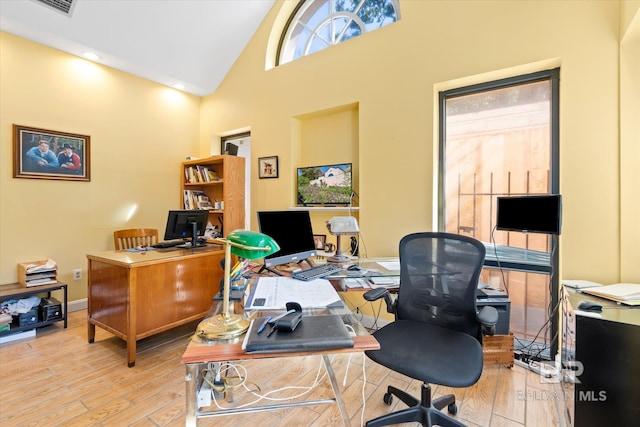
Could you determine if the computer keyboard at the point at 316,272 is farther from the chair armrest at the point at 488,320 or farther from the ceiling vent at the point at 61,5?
the ceiling vent at the point at 61,5

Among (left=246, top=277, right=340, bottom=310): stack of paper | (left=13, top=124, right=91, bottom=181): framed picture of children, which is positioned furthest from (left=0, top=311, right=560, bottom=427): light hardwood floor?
(left=13, top=124, right=91, bottom=181): framed picture of children

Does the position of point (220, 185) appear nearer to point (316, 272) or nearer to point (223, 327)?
point (316, 272)

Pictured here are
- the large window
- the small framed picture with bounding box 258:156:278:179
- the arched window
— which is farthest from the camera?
the small framed picture with bounding box 258:156:278:179

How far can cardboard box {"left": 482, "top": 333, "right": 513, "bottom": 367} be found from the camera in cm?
217

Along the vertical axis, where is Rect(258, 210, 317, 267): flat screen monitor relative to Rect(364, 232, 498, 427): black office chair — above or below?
above

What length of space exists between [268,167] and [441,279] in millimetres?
2525

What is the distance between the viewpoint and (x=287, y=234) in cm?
198

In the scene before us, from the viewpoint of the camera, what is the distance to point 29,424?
163 centimetres

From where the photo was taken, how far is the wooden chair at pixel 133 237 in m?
3.42

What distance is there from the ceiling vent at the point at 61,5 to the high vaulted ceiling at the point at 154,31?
1 centimetres

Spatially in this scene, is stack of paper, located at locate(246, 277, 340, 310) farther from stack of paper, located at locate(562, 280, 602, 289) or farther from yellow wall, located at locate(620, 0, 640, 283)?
yellow wall, located at locate(620, 0, 640, 283)

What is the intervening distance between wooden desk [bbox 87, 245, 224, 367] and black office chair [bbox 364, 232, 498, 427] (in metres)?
1.79

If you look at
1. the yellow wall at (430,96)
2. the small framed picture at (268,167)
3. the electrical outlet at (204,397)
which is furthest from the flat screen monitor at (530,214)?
the small framed picture at (268,167)

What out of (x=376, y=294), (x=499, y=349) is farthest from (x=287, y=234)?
(x=499, y=349)
